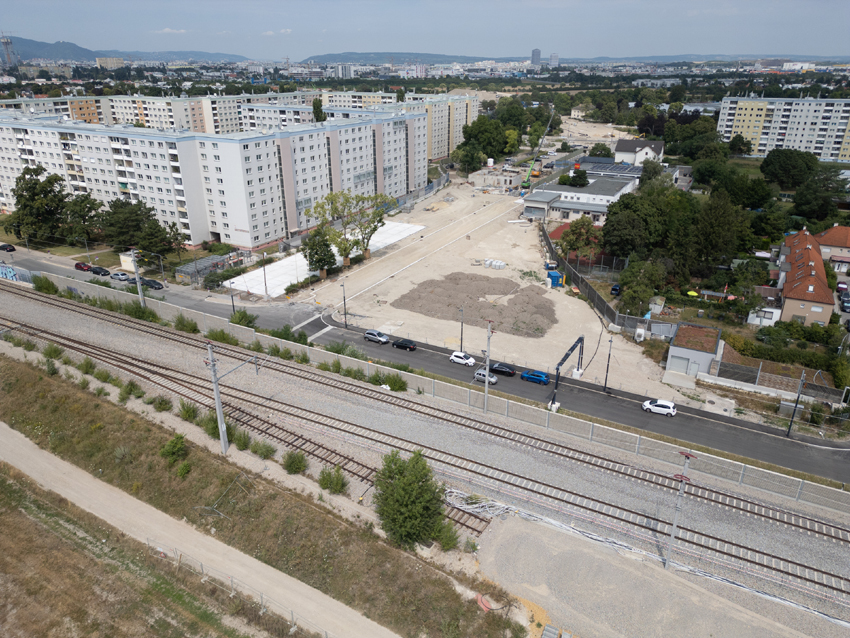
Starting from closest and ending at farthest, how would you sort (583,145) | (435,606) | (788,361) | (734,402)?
(435,606) < (734,402) < (788,361) < (583,145)

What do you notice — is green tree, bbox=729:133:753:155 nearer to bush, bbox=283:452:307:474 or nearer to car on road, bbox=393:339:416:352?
car on road, bbox=393:339:416:352

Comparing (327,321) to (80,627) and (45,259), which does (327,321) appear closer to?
(80,627)

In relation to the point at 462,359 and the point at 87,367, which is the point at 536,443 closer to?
the point at 462,359

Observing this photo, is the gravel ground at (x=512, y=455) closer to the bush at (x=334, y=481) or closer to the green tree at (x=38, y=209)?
the bush at (x=334, y=481)

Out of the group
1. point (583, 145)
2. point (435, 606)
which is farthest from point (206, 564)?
point (583, 145)

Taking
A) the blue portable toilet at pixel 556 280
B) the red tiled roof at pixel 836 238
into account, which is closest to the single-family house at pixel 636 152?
the red tiled roof at pixel 836 238

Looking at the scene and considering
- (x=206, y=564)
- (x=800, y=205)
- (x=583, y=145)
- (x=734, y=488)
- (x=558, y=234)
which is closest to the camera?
(x=206, y=564)
